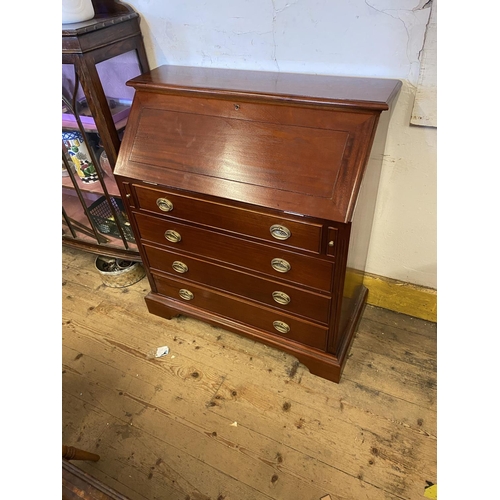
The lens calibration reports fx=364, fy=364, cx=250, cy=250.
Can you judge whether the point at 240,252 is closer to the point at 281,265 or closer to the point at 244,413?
the point at 281,265

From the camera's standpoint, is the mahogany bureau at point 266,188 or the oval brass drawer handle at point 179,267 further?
the oval brass drawer handle at point 179,267

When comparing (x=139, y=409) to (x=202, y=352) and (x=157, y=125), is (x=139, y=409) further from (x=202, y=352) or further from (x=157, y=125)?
(x=157, y=125)

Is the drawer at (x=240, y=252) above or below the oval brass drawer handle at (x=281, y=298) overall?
above

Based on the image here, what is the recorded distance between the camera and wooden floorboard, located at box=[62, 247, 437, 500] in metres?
1.30

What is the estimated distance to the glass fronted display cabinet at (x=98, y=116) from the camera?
1334 millimetres

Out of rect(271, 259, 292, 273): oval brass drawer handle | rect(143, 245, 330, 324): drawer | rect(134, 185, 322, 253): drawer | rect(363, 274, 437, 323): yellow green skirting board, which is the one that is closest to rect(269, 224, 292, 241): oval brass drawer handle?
rect(134, 185, 322, 253): drawer

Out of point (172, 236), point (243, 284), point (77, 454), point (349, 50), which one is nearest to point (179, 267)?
point (172, 236)

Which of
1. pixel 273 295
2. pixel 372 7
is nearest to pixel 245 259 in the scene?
pixel 273 295

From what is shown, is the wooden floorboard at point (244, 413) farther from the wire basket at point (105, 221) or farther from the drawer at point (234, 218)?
the drawer at point (234, 218)

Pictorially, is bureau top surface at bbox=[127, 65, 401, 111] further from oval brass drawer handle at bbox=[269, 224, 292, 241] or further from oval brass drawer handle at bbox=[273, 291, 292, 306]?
oval brass drawer handle at bbox=[273, 291, 292, 306]

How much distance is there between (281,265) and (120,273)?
115 centimetres

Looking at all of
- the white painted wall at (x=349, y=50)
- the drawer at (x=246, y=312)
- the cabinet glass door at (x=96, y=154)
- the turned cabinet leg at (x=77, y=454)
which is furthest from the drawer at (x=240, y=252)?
the turned cabinet leg at (x=77, y=454)

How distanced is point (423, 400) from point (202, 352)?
963mm
